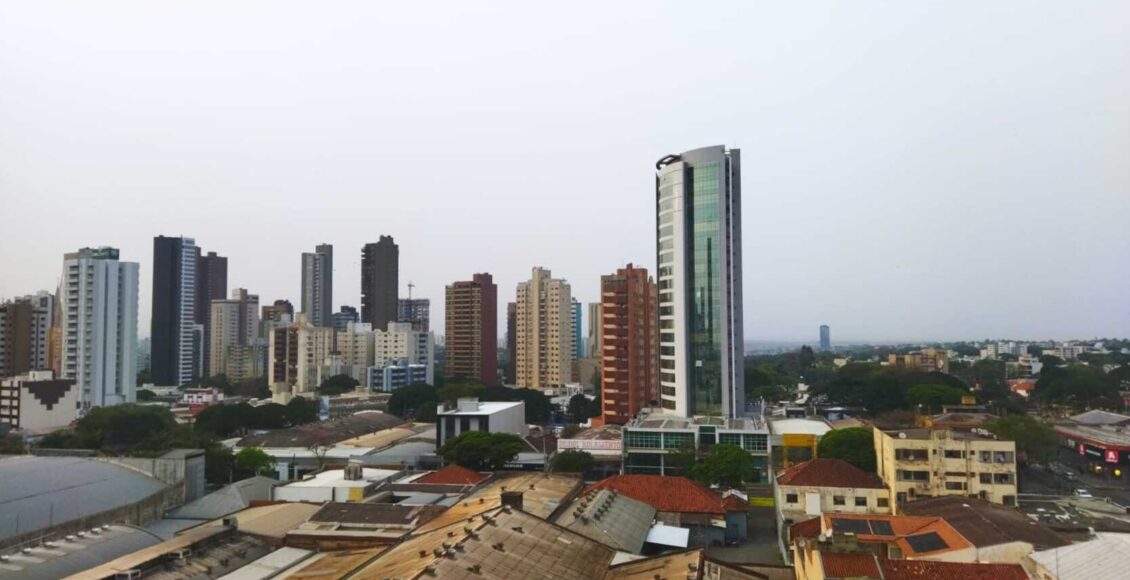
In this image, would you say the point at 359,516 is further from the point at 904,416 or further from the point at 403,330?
the point at 403,330

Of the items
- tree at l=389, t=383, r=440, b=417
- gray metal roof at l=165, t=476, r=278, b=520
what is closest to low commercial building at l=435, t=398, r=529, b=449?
gray metal roof at l=165, t=476, r=278, b=520

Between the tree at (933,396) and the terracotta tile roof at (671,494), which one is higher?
the tree at (933,396)

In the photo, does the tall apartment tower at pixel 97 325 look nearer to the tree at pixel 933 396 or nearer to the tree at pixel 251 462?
the tree at pixel 251 462

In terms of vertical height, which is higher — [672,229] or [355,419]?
[672,229]

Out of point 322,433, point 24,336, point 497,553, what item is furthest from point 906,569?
point 24,336

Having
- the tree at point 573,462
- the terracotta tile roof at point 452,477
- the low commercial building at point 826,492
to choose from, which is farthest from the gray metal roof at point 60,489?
the low commercial building at point 826,492

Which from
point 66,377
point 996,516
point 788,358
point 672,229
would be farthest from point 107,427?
point 788,358
